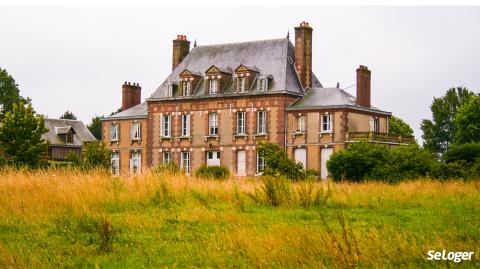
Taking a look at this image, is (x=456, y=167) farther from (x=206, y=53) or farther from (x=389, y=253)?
(x=206, y=53)

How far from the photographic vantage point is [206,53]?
59.1 m

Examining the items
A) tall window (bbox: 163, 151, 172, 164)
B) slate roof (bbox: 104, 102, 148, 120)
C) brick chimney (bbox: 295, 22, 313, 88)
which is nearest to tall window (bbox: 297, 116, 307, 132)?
brick chimney (bbox: 295, 22, 313, 88)

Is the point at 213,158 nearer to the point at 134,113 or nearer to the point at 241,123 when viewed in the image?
the point at 241,123

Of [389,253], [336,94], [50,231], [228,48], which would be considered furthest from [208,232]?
[228,48]

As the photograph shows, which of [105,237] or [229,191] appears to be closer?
[105,237]

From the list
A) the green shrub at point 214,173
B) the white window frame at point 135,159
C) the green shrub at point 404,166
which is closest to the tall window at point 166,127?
the white window frame at point 135,159

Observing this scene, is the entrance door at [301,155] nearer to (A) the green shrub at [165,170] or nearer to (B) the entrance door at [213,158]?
(B) the entrance door at [213,158]

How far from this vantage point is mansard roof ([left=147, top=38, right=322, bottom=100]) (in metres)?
53.7

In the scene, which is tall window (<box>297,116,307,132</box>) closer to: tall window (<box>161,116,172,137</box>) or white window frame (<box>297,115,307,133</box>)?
white window frame (<box>297,115,307,133</box>)

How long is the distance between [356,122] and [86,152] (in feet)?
57.1

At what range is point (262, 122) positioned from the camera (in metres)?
54.0

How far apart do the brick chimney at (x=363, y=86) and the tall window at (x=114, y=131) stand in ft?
63.4

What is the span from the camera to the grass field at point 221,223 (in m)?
11.6

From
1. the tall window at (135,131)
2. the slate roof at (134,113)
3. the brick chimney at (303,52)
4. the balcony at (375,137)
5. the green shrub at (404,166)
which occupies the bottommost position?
the green shrub at (404,166)
